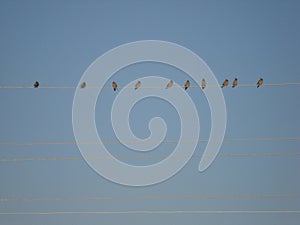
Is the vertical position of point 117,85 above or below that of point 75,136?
above

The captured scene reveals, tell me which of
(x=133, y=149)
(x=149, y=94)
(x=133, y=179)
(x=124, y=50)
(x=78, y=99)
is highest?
(x=124, y=50)

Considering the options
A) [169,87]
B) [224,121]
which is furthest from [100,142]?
[224,121]

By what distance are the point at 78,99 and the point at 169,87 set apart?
3.28ft

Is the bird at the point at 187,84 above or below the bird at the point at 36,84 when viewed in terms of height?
above

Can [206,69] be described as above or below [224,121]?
above

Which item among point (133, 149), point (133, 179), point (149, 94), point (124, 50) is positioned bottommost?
point (133, 179)

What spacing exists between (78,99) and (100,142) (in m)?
0.54

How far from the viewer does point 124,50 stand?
4.91 meters

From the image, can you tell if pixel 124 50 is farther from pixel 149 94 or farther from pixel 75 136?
pixel 75 136

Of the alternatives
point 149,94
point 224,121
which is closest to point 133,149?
point 149,94

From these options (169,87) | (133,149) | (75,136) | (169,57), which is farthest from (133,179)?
(169,57)

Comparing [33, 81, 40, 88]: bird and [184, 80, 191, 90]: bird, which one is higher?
[184, 80, 191, 90]: bird

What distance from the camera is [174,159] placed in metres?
4.67

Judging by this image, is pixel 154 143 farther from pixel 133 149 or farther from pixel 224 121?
pixel 224 121
